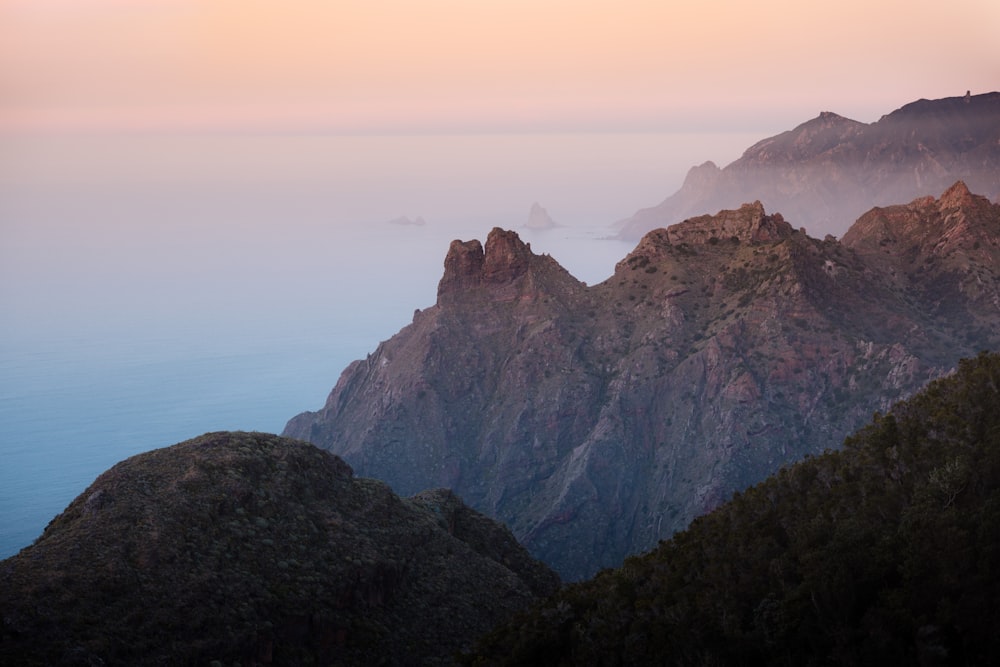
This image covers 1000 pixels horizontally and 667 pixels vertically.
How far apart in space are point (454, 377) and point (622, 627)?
71742 mm

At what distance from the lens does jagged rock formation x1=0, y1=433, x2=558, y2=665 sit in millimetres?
47625

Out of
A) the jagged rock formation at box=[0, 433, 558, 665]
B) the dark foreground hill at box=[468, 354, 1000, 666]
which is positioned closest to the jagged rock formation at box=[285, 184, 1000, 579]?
the jagged rock formation at box=[0, 433, 558, 665]

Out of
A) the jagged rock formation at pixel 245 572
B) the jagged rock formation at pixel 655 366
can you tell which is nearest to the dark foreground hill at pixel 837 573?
the jagged rock formation at pixel 245 572

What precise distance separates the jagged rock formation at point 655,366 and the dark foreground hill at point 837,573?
133 feet

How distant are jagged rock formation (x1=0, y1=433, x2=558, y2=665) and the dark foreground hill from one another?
723 centimetres

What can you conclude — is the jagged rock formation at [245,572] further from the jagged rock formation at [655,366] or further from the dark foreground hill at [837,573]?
the jagged rock formation at [655,366]

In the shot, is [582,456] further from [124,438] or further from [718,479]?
A: [124,438]

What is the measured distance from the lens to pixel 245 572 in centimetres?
5391

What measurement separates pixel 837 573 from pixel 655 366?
67374 millimetres

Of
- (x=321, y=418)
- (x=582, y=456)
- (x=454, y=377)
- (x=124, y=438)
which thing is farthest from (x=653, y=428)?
(x=124, y=438)

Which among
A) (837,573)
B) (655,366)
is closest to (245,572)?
(837,573)

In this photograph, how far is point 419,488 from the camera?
370ft

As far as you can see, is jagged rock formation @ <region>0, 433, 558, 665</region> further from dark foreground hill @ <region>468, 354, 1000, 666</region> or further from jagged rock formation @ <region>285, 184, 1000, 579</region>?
jagged rock formation @ <region>285, 184, 1000, 579</region>

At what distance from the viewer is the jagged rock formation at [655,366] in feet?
335
